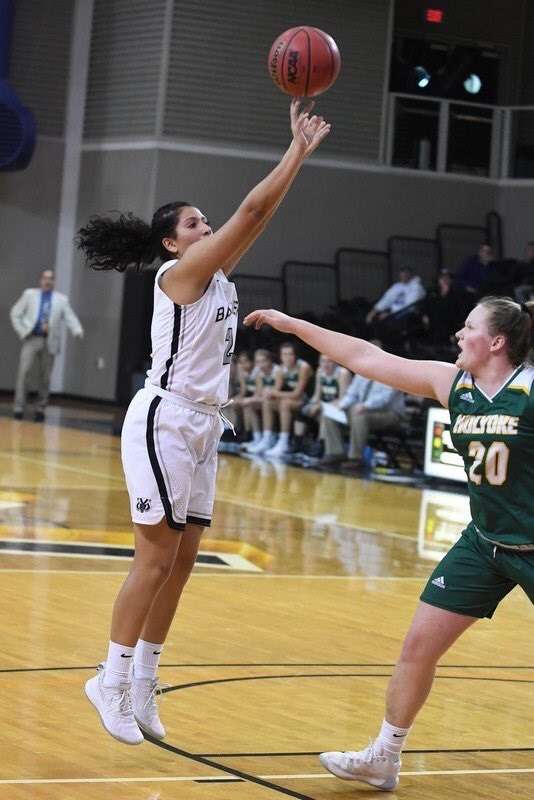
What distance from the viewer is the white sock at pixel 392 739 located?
4.76 meters

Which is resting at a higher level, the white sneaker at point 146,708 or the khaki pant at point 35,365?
the khaki pant at point 35,365

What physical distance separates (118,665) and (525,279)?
15.2 meters

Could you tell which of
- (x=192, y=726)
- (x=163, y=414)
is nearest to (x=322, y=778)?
(x=192, y=726)

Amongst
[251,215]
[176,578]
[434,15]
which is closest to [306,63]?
[251,215]

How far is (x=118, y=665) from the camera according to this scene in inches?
197

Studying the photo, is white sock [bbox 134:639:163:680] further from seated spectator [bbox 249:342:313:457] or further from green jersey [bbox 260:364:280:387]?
green jersey [bbox 260:364:280:387]

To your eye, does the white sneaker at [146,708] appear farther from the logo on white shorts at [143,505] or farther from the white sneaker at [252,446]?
the white sneaker at [252,446]

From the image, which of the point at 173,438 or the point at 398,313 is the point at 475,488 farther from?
the point at 398,313

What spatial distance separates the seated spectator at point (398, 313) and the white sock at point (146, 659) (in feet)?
45.8

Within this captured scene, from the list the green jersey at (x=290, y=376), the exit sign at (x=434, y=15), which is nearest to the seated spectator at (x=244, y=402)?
the green jersey at (x=290, y=376)

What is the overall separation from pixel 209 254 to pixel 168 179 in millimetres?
18626

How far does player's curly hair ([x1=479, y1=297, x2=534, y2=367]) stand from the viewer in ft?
15.3

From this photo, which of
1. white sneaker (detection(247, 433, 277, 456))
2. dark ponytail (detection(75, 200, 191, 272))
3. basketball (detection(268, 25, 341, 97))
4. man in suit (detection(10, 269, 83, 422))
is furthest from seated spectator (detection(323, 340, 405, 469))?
dark ponytail (detection(75, 200, 191, 272))

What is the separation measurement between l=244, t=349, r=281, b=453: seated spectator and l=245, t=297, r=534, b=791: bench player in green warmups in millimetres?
13208
